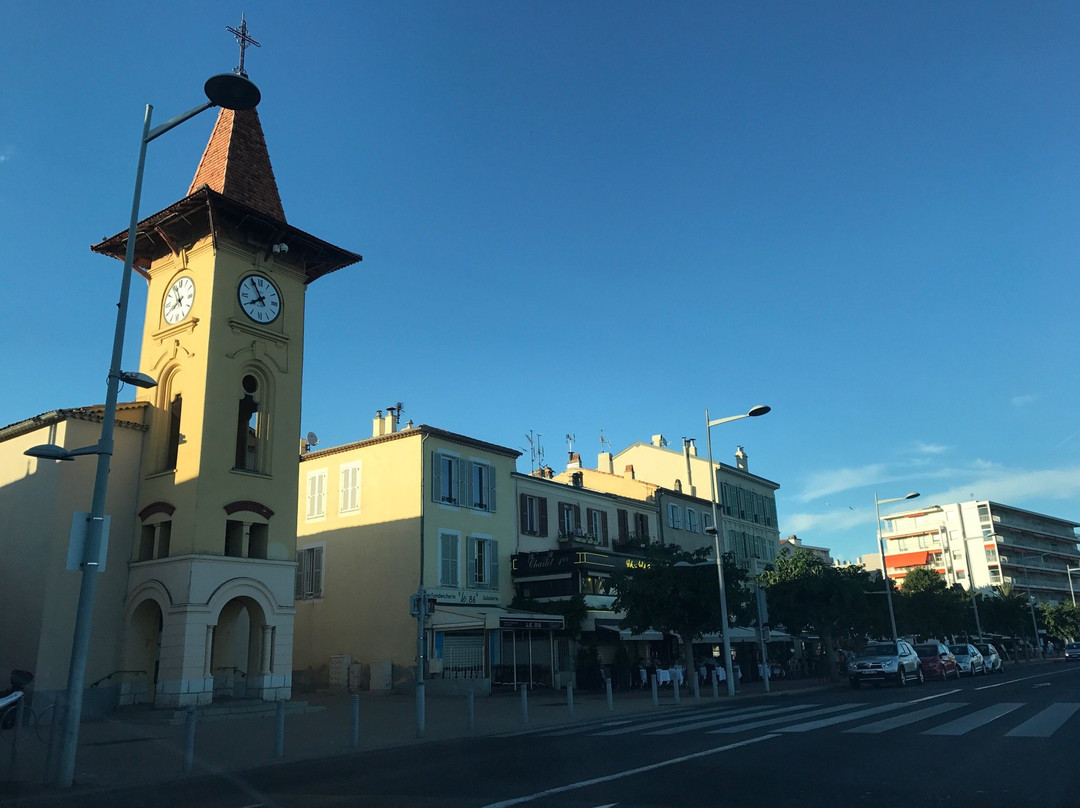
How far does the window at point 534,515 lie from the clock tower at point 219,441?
1214 centimetres

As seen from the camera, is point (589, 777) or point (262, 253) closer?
point (589, 777)

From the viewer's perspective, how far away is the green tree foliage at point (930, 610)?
51.9 metres

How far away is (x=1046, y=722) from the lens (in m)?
13.9

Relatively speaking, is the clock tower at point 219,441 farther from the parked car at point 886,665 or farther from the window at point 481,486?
the parked car at point 886,665

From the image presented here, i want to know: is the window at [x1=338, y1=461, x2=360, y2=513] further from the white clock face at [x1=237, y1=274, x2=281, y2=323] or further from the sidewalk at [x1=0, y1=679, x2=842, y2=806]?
the white clock face at [x1=237, y1=274, x2=281, y2=323]

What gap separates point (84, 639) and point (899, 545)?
370 ft

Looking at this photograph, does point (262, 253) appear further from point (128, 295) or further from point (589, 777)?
point (589, 777)

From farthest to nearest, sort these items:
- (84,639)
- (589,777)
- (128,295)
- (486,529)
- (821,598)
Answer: (821,598)
(486,529)
(128,295)
(84,639)
(589,777)

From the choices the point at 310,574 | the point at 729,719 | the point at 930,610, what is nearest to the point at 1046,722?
the point at 729,719

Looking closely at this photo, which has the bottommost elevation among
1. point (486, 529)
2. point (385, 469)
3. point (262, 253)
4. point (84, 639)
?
point (84, 639)

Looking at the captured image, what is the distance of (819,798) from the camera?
7715 millimetres

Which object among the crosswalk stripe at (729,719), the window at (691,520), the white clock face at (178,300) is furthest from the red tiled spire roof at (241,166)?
the window at (691,520)

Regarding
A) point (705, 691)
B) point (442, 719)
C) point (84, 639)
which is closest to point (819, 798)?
point (84, 639)

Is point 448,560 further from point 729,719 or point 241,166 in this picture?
point 729,719
